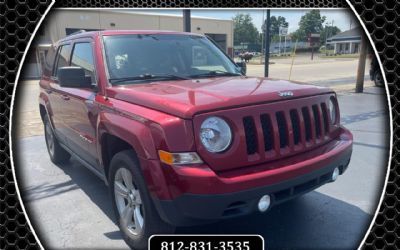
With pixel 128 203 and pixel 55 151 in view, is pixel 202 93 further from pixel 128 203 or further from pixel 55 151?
pixel 55 151

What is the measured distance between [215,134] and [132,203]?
1019mm

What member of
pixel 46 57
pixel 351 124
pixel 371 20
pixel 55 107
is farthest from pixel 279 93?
pixel 351 124

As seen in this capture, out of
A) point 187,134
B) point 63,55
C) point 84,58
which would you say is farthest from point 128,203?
point 63,55

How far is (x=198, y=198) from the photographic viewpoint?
245 centimetres

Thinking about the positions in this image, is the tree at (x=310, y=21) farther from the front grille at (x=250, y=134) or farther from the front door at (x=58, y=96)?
the front door at (x=58, y=96)

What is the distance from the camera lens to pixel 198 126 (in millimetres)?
2480

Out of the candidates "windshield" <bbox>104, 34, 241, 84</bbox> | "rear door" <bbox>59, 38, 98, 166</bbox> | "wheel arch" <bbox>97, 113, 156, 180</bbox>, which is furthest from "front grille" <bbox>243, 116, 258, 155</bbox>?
"rear door" <bbox>59, 38, 98, 166</bbox>

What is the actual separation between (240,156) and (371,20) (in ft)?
4.54

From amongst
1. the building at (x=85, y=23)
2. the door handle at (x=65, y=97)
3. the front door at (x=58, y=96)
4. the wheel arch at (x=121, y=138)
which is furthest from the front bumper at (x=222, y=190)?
the front door at (x=58, y=96)

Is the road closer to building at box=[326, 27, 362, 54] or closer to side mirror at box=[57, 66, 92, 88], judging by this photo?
building at box=[326, 27, 362, 54]

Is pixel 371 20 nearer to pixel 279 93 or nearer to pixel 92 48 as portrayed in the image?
pixel 279 93

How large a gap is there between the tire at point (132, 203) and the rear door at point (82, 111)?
63 cm

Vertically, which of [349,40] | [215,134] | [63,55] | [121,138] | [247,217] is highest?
[349,40]

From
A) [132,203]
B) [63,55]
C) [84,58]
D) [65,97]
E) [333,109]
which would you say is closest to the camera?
[132,203]
